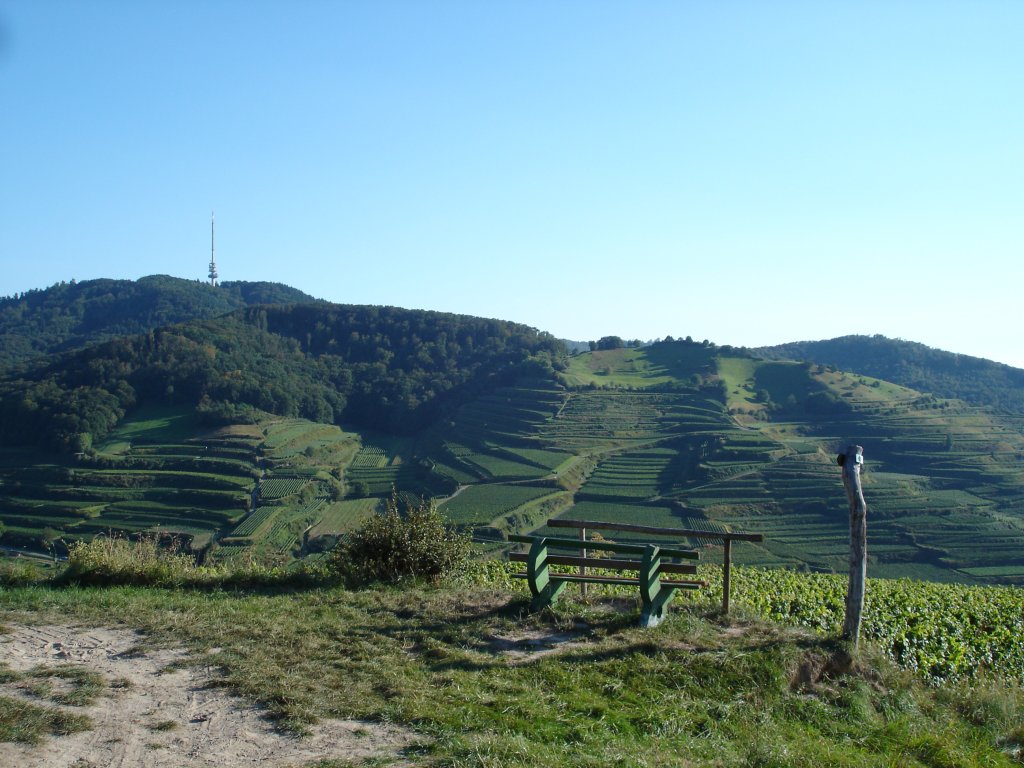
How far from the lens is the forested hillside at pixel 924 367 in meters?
93.5

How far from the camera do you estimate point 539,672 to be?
250 inches

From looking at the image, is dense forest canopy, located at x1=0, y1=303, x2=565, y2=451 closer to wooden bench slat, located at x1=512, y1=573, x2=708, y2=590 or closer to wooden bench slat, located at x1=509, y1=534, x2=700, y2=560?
wooden bench slat, located at x1=509, y1=534, x2=700, y2=560

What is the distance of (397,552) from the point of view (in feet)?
30.6

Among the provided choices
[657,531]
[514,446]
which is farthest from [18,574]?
[514,446]

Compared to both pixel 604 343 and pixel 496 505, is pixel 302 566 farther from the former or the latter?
pixel 604 343

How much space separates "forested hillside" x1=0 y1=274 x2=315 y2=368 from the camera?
119500 millimetres

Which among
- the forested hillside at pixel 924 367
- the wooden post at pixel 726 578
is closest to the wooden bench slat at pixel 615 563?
the wooden post at pixel 726 578

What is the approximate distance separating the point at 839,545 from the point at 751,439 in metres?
19.3

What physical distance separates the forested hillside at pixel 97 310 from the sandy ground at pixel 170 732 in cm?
12023

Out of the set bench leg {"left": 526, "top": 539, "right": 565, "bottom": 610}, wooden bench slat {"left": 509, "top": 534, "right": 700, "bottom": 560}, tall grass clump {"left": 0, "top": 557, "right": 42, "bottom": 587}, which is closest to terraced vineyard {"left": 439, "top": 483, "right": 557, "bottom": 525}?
tall grass clump {"left": 0, "top": 557, "right": 42, "bottom": 587}

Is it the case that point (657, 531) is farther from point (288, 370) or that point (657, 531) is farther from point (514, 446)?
point (288, 370)

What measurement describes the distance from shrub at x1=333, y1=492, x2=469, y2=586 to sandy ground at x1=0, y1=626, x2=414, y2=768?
318cm

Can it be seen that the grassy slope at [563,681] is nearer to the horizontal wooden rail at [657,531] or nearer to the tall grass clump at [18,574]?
the horizontal wooden rail at [657,531]

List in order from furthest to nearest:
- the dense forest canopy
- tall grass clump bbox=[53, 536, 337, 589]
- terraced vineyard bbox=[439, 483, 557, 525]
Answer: the dense forest canopy, terraced vineyard bbox=[439, 483, 557, 525], tall grass clump bbox=[53, 536, 337, 589]
